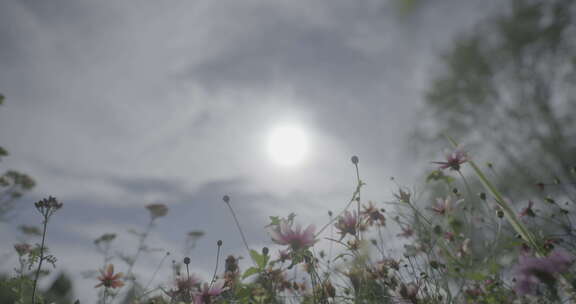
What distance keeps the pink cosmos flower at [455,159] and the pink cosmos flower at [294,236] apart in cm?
114

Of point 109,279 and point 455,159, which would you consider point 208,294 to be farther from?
point 455,159

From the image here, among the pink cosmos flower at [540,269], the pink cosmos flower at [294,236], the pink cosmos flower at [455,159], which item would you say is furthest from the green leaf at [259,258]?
the pink cosmos flower at [455,159]

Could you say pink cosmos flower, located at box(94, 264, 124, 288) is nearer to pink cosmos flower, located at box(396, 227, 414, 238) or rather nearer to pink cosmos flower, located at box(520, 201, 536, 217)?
pink cosmos flower, located at box(396, 227, 414, 238)

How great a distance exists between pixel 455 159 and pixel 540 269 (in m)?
0.95

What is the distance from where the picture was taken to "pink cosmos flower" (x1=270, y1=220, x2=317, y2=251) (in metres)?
1.44

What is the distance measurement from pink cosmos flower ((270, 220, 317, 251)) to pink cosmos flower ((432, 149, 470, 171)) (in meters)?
1.14

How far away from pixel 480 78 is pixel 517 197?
14.2 ft

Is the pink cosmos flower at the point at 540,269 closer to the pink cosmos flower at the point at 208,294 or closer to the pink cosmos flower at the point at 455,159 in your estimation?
the pink cosmos flower at the point at 455,159

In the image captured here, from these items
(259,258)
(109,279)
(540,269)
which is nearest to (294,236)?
(259,258)

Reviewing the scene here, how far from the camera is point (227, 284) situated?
1850 mm

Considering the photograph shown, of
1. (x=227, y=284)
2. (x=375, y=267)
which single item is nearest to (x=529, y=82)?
(x=375, y=267)

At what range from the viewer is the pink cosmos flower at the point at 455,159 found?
6.18ft

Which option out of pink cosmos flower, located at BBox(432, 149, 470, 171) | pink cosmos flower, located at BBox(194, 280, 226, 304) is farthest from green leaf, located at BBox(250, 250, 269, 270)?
pink cosmos flower, located at BBox(432, 149, 470, 171)

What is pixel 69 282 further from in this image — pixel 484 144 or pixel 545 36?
pixel 545 36
